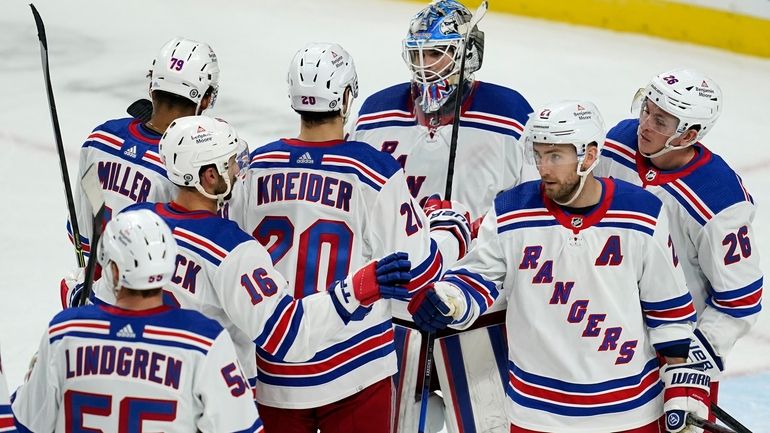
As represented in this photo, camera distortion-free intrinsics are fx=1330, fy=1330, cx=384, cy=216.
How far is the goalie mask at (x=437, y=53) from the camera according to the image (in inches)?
148

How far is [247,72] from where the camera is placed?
7691mm

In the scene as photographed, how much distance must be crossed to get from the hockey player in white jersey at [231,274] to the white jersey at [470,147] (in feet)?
2.84

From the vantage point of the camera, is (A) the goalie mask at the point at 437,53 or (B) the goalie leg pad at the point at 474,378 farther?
(A) the goalie mask at the point at 437,53

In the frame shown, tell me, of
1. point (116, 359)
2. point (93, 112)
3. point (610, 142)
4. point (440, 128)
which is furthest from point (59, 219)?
point (116, 359)

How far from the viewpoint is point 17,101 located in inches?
281

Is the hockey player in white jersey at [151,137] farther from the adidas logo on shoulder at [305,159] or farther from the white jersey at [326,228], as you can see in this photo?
the adidas logo on shoulder at [305,159]

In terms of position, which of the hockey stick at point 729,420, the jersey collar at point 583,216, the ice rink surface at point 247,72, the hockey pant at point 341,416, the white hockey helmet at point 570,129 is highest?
the white hockey helmet at point 570,129

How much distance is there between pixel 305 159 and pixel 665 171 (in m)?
0.96

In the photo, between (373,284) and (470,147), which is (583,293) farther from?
(470,147)

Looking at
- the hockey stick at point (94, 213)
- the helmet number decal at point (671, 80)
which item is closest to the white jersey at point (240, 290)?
the hockey stick at point (94, 213)

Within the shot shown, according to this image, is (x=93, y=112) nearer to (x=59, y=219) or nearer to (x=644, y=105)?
(x=59, y=219)

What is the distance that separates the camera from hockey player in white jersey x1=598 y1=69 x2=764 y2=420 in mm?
3361

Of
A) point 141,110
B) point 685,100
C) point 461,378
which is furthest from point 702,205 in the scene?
point 141,110

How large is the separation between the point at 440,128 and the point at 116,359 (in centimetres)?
152
